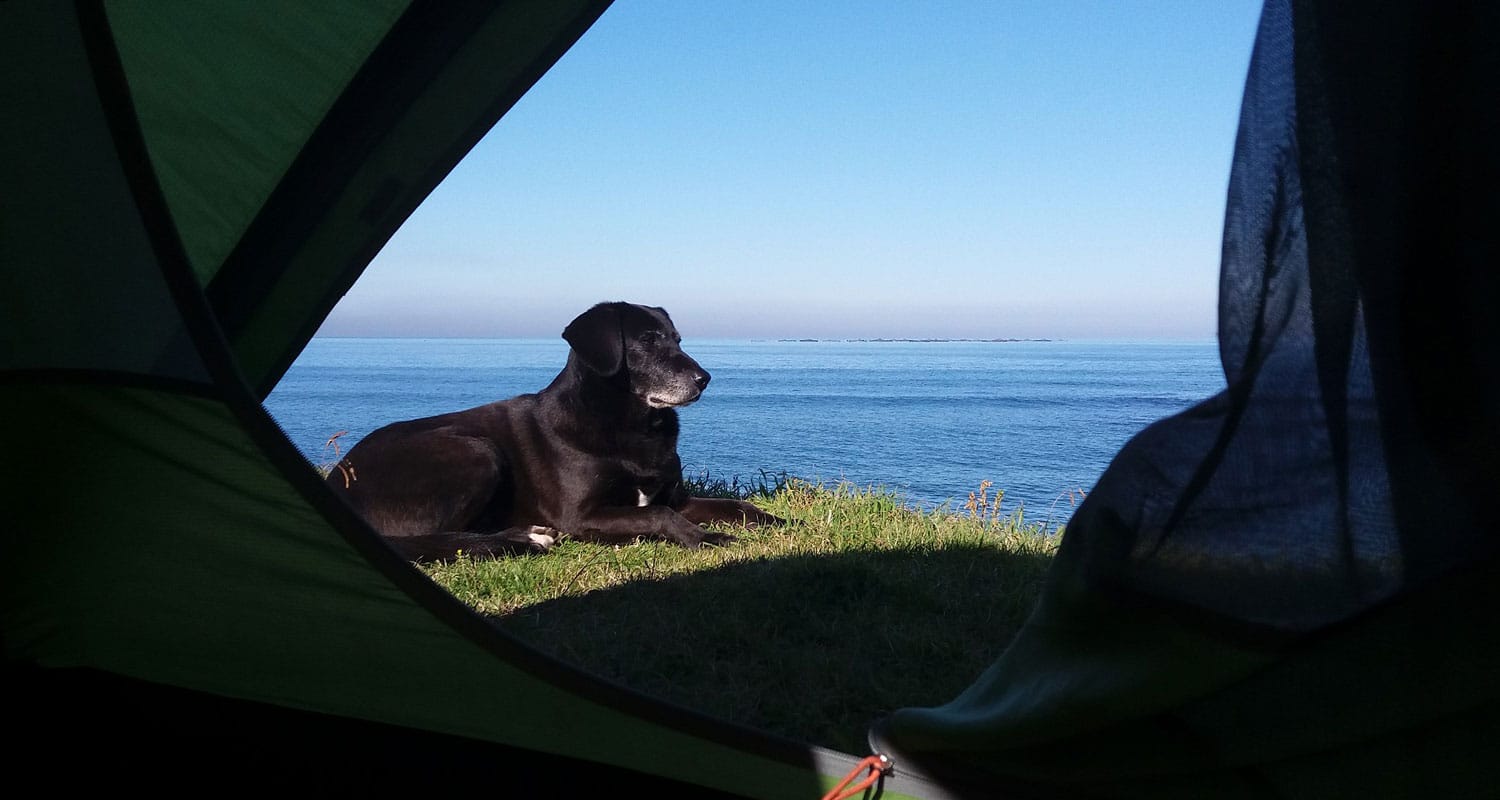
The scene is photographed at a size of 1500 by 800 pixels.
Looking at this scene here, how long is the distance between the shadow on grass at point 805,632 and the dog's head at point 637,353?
150 cm

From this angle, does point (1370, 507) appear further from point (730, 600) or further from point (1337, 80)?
point (730, 600)

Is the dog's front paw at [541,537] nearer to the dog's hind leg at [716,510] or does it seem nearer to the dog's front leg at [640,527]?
the dog's front leg at [640,527]

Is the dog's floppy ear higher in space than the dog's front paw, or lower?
higher

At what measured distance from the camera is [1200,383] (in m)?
1.50

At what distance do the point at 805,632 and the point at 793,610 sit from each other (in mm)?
214

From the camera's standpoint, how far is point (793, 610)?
3.32 metres

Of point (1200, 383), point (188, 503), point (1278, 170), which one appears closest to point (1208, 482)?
point (1200, 383)

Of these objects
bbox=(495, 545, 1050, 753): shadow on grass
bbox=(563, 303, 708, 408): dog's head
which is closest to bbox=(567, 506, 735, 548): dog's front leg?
bbox=(563, 303, 708, 408): dog's head

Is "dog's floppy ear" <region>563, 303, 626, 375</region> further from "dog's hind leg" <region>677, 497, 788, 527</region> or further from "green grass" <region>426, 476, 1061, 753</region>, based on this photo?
"green grass" <region>426, 476, 1061, 753</region>

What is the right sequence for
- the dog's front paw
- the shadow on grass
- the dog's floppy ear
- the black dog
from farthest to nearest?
the dog's floppy ear, the black dog, the dog's front paw, the shadow on grass

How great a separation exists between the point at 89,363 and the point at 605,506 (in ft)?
11.1

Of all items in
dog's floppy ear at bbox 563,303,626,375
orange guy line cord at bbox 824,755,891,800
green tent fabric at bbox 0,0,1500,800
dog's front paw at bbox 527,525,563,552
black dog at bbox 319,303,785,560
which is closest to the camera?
green tent fabric at bbox 0,0,1500,800

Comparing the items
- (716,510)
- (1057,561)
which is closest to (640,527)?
(716,510)

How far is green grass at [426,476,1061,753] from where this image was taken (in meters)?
2.67
